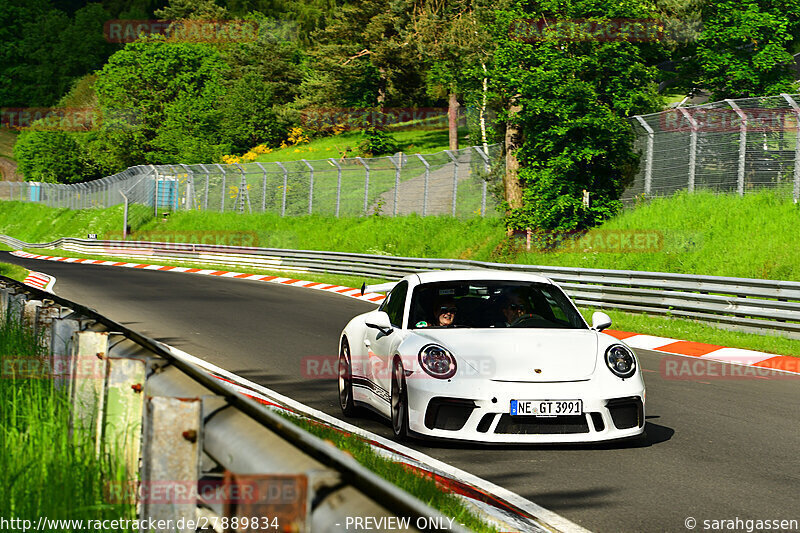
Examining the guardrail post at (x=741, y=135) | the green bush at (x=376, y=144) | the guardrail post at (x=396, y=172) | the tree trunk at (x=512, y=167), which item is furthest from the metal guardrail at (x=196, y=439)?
the green bush at (x=376, y=144)

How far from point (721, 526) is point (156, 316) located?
15057mm

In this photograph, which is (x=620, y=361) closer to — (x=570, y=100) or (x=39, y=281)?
(x=570, y=100)

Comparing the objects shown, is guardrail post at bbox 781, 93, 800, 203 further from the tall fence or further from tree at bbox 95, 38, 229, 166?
tree at bbox 95, 38, 229, 166

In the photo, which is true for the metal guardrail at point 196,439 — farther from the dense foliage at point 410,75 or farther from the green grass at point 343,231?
the green grass at point 343,231

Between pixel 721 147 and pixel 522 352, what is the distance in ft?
59.1

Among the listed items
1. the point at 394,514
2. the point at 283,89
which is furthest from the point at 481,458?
the point at 283,89

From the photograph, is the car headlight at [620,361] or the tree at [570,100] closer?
the car headlight at [620,361]

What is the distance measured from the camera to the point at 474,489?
20.6 feet

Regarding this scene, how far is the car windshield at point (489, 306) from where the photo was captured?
8.60 meters

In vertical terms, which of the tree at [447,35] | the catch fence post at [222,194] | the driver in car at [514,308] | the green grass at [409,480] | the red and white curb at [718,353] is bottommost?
the red and white curb at [718,353]

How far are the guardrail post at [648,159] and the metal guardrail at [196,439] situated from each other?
22924 millimetres

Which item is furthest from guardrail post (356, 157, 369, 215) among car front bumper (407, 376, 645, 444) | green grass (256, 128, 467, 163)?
green grass (256, 128, 467, 163)

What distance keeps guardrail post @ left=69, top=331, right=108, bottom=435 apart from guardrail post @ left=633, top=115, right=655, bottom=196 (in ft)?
77.3

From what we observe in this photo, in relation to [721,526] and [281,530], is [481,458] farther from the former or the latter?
[281,530]
